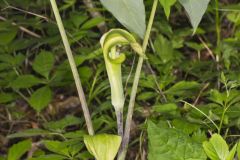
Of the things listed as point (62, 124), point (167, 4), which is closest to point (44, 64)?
point (62, 124)

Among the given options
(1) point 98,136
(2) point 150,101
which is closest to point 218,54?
(2) point 150,101

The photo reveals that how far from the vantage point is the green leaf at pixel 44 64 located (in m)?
1.43

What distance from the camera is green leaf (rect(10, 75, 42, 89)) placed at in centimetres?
141

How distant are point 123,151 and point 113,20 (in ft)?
2.95

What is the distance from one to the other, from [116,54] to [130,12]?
0.20 meters

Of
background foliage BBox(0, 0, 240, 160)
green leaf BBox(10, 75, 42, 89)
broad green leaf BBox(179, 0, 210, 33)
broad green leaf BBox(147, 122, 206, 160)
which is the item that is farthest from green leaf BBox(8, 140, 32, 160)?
broad green leaf BBox(179, 0, 210, 33)

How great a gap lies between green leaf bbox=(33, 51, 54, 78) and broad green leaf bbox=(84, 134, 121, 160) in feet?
2.15

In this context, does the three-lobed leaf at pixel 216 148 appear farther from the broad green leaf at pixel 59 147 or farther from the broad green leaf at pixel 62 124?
Answer: the broad green leaf at pixel 62 124

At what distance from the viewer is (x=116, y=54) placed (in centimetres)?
85

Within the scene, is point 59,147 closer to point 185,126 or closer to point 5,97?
point 185,126

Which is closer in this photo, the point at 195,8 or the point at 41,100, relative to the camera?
the point at 195,8

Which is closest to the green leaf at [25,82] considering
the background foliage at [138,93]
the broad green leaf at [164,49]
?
the background foliage at [138,93]

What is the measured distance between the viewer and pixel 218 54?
1.55 metres

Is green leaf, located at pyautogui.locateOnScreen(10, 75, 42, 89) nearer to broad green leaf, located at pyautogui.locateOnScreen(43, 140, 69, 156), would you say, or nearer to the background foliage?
the background foliage
